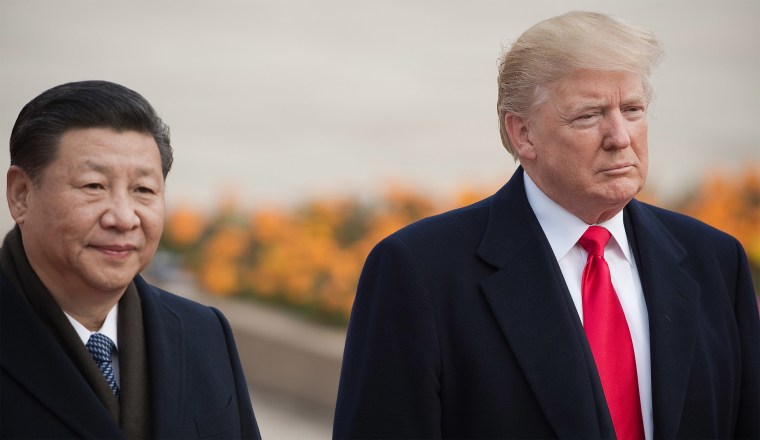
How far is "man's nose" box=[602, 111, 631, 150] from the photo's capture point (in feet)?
10.1

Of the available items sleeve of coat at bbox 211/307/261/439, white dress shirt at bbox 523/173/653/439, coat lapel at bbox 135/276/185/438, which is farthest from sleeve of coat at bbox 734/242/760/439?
coat lapel at bbox 135/276/185/438

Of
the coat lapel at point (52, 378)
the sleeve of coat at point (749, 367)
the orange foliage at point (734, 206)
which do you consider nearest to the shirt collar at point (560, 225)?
the sleeve of coat at point (749, 367)

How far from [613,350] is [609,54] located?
2.55 feet

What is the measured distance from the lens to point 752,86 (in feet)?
33.4

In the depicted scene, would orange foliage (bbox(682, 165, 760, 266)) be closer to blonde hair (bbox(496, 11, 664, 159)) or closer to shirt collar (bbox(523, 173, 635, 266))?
shirt collar (bbox(523, 173, 635, 266))

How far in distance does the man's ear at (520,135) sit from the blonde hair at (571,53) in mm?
26

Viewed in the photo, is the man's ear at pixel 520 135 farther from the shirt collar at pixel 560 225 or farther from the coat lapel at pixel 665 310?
the coat lapel at pixel 665 310

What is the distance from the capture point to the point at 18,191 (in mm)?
2701

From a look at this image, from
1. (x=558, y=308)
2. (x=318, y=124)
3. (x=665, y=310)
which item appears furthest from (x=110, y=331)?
(x=318, y=124)

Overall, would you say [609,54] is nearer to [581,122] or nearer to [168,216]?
[581,122]

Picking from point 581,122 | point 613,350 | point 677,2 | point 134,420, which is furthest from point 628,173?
point 677,2

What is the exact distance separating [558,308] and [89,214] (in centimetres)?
125

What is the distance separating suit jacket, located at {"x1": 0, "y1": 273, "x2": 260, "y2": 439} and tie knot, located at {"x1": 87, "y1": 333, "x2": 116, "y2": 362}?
0.10 metres

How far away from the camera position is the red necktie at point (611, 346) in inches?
122
